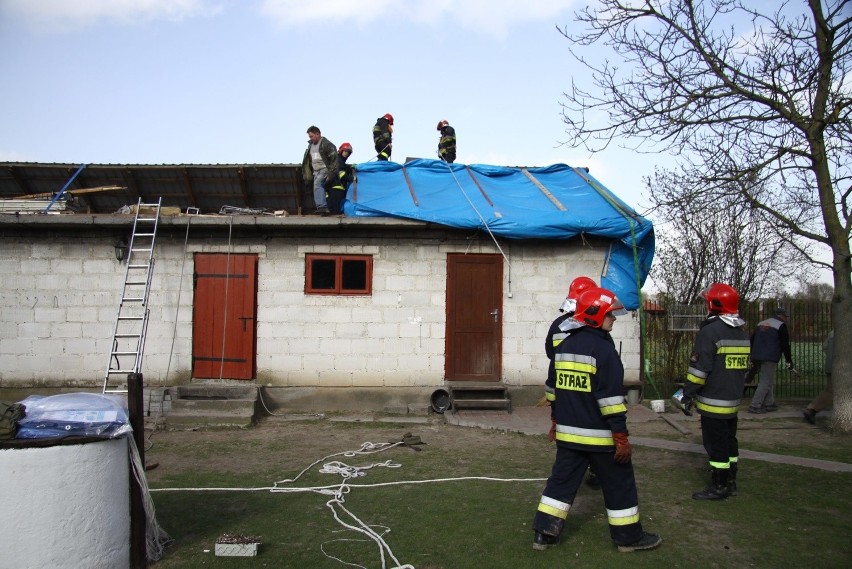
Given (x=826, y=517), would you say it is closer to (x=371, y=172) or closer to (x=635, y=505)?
(x=635, y=505)

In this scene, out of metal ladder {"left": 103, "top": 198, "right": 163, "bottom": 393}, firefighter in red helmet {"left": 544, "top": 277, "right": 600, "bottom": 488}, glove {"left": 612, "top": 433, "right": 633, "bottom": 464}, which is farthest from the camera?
metal ladder {"left": 103, "top": 198, "right": 163, "bottom": 393}

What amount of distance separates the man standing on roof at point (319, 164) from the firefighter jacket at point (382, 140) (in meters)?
3.17

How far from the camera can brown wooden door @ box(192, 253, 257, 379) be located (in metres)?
11.5

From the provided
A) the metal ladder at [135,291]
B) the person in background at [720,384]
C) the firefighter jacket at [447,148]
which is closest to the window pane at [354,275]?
the metal ladder at [135,291]

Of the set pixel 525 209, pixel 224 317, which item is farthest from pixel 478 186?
pixel 224 317

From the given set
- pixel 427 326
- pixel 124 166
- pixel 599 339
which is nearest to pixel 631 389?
pixel 427 326

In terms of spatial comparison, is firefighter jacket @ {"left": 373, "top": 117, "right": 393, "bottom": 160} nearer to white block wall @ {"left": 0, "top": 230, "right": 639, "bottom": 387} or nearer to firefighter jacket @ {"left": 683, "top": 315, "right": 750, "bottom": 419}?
white block wall @ {"left": 0, "top": 230, "right": 639, "bottom": 387}

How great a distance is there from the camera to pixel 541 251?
1190cm

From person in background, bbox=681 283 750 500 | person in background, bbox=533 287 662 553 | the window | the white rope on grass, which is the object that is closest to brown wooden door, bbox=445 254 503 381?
the window

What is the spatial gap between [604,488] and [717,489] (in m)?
2.01

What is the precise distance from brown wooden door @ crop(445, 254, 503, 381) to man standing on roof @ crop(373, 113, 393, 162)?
4.30m

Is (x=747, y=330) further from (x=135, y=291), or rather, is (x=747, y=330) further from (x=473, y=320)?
(x=135, y=291)

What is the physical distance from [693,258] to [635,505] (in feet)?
42.1

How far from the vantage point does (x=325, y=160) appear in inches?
462
